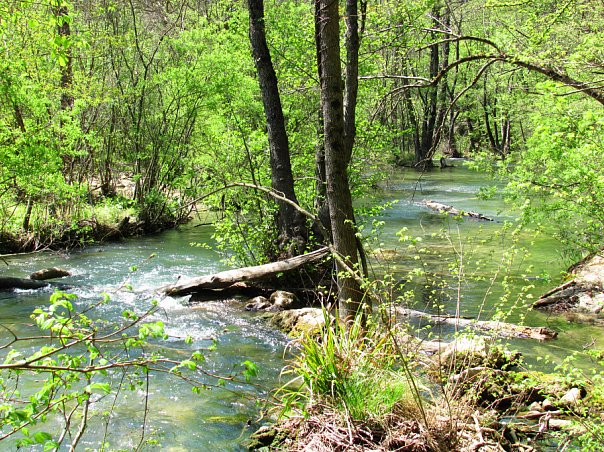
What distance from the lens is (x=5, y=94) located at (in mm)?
10344

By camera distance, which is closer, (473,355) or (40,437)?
(40,437)

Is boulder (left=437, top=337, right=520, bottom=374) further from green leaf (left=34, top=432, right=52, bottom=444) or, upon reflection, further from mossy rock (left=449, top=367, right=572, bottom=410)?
green leaf (left=34, top=432, right=52, bottom=444)

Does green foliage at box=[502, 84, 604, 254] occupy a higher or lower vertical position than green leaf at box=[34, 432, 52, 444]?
higher

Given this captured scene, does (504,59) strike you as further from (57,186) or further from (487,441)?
(57,186)

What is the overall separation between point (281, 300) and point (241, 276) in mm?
829

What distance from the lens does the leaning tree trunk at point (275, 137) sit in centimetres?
909

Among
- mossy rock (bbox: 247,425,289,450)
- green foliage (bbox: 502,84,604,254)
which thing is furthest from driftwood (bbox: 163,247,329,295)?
mossy rock (bbox: 247,425,289,450)

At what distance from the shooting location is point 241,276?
29.9ft

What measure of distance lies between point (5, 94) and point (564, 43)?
37.0ft

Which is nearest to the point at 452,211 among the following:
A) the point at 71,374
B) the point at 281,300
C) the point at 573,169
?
the point at 281,300

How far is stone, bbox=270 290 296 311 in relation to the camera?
29.2 ft

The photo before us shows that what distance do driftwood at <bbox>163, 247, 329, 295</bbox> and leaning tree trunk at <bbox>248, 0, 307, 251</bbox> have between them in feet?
1.71

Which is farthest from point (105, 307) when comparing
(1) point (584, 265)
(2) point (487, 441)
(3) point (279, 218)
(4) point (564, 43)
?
(4) point (564, 43)

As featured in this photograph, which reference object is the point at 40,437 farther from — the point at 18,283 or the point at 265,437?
the point at 18,283
